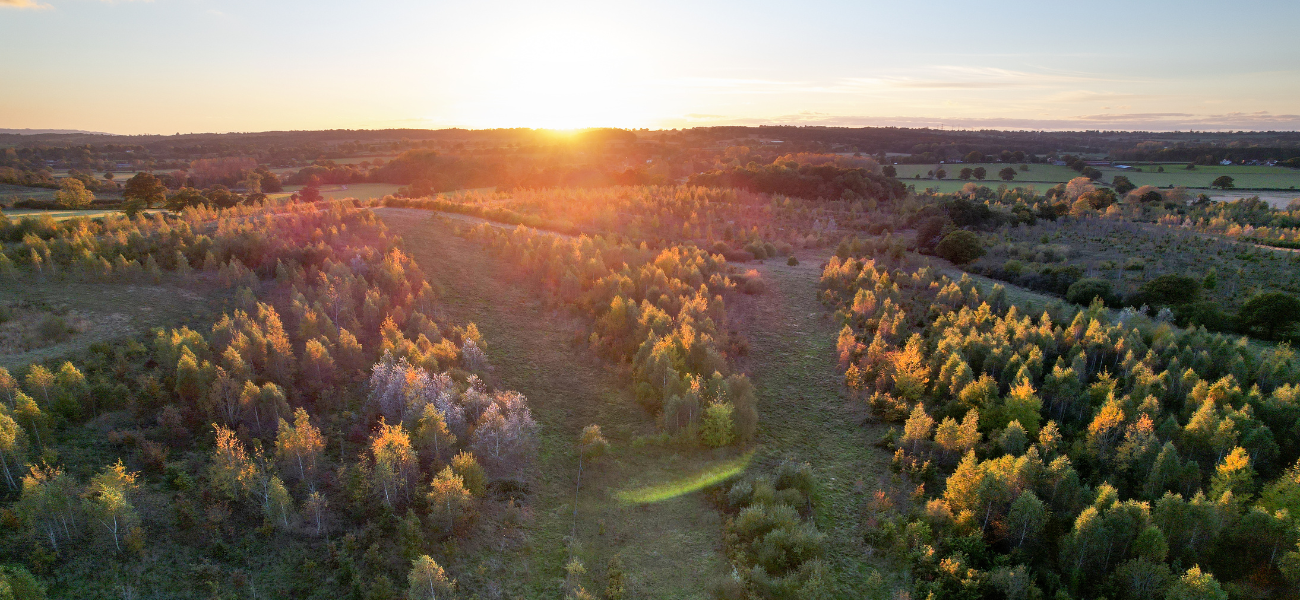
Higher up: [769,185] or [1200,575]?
[769,185]

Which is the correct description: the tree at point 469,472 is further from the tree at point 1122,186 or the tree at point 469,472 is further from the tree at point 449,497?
the tree at point 1122,186

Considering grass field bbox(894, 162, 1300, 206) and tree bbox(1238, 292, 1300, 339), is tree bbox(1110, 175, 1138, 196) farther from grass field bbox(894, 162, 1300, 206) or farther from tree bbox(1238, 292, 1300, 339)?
tree bbox(1238, 292, 1300, 339)

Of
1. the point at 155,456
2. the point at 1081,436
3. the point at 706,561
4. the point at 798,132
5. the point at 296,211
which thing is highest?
the point at 798,132

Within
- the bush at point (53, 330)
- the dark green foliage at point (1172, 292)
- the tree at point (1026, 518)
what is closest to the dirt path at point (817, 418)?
the tree at point (1026, 518)

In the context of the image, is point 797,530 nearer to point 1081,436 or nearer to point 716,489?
point 716,489

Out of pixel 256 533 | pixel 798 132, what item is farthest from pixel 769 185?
pixel 798 132

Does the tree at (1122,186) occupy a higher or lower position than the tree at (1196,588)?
higher

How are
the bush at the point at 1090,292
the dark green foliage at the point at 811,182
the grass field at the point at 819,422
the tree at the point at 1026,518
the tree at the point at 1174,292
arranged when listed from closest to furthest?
the tree at the point at 1026,518 → the grass field at the point at 819,422 → the tree at the point at 1174,292 → the bush at the point at 1090,292 → the dark green foliage at the point at 811,182
